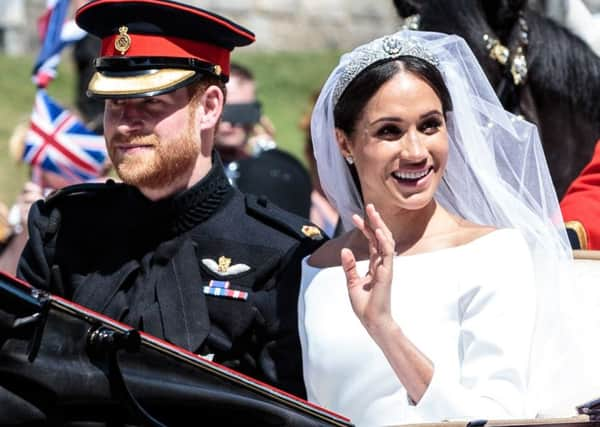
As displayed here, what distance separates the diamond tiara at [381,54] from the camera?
378 cm

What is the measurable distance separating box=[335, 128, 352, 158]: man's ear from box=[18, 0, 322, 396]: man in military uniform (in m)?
0.32

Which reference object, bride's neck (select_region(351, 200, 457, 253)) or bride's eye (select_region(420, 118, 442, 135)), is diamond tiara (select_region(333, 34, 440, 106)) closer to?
bride's eye (select_region(420, 118, 442, 135))

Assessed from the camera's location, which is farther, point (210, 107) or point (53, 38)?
point (53, 38)

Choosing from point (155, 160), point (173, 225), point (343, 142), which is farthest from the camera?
point (173, 225)

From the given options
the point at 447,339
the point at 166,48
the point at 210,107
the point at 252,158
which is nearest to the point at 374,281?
the point at 447,339

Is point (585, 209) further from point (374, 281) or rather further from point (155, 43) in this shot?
point (155, 43)

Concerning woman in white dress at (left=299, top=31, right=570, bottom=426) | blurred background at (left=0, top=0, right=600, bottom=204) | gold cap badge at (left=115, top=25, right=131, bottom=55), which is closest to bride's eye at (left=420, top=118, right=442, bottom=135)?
woman in white dress at (left=299, top=31, right=570, bottom=426)

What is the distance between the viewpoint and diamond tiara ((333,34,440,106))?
12.4 ft

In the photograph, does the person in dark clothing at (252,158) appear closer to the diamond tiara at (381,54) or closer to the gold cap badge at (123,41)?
the gold cap badge at (123,41)

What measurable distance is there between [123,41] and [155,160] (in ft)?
1.24

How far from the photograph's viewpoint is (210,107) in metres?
4.18

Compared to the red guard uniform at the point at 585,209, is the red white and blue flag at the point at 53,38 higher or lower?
lower

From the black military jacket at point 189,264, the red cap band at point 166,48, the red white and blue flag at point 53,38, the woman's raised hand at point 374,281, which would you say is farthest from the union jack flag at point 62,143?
the woman's raised hand at point 374,281

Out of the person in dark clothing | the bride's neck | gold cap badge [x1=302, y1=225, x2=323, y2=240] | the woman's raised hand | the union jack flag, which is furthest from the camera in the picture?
the person in dark clothing
